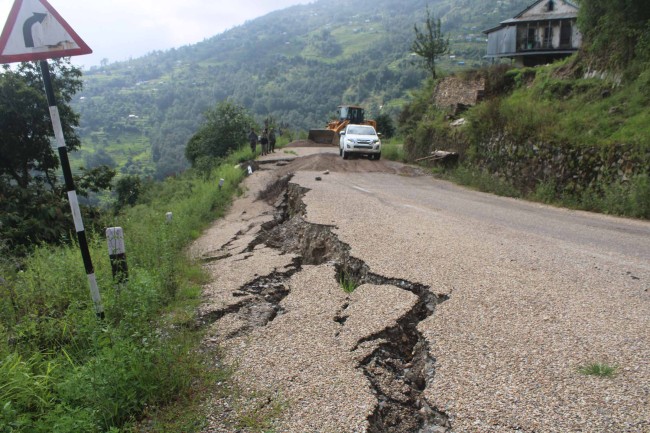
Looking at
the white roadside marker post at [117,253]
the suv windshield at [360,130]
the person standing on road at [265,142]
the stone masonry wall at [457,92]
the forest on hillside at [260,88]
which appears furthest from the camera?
the forest on hillside at [260,88]

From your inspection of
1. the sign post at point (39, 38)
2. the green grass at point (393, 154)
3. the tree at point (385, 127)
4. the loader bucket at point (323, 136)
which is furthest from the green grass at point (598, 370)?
the tree at point (385, 127)

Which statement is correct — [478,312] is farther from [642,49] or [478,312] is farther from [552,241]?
[642,49]

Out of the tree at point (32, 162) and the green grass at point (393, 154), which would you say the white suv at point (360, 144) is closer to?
the green grass at point (393, 154)

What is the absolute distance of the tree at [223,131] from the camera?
3566 centimetres

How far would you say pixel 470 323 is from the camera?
4.25 metres

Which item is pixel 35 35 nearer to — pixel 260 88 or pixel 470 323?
pixel 470 323

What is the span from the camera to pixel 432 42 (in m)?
35.3

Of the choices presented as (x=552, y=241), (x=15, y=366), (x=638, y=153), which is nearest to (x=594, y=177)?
(x=638, y=153)

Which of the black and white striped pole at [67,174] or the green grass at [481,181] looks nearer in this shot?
the black and white striped pole at [67,174]

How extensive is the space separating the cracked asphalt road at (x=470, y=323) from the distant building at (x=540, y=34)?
32741mm

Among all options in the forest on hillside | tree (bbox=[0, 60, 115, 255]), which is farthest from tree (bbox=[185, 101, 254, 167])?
the forest on hillside

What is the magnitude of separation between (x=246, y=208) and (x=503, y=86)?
48.6 ft

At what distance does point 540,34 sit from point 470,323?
39.9 meters

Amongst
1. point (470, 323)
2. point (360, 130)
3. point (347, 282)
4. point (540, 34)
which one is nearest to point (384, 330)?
point (470, 323)
